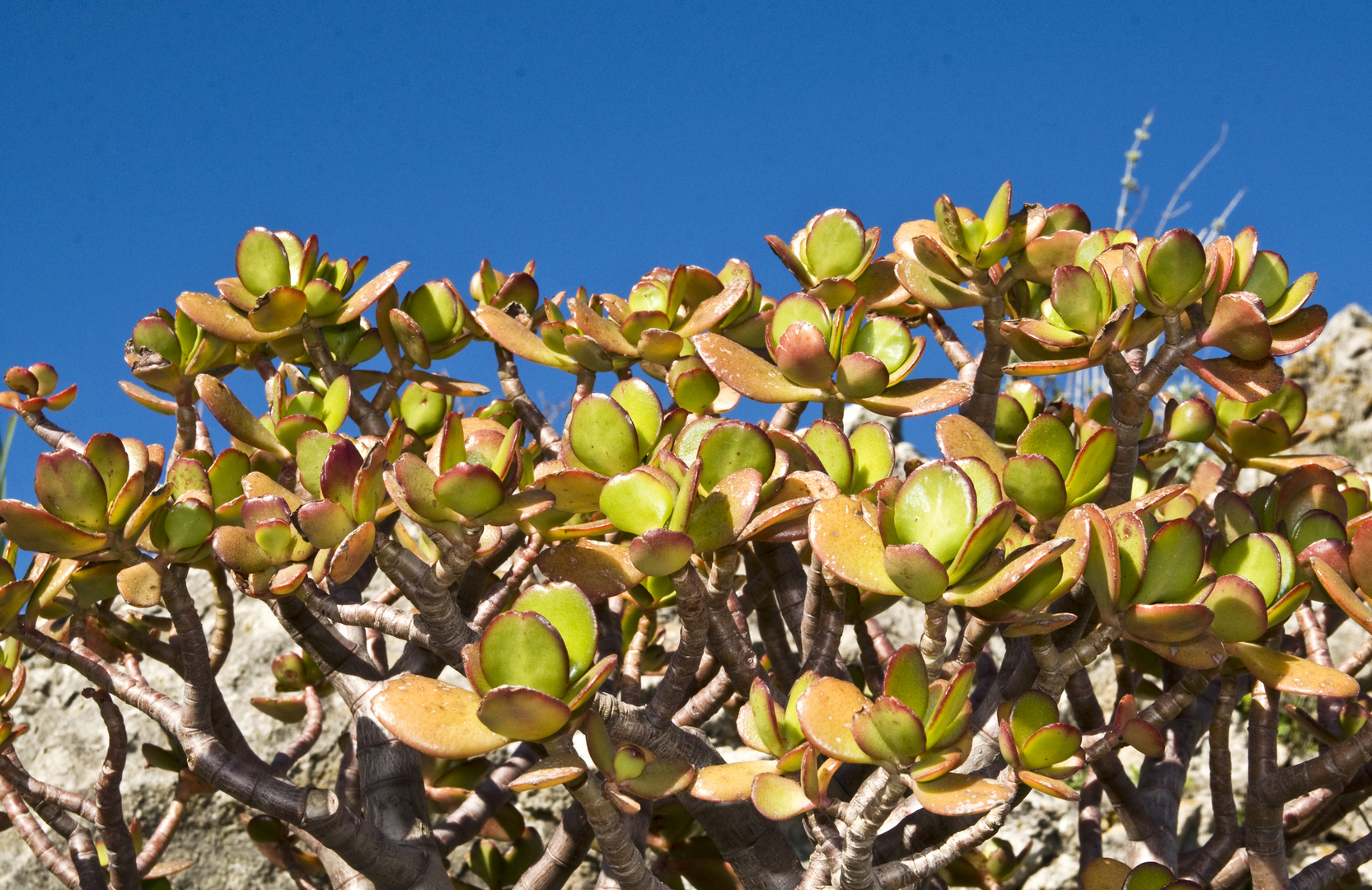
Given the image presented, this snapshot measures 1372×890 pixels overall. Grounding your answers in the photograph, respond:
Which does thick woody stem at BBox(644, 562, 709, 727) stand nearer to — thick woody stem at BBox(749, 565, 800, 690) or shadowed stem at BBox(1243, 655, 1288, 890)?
thick woody stem at BBox(749, 565, 800, 690)

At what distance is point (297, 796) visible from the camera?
1374mm

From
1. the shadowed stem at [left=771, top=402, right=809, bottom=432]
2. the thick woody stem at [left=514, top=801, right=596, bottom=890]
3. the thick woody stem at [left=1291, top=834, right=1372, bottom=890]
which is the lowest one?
the thick woody stem at [left=1291, top=834, right=1372, bottom=890]

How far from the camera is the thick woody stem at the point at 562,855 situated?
5.08 feet

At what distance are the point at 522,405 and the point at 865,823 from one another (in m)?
0.92

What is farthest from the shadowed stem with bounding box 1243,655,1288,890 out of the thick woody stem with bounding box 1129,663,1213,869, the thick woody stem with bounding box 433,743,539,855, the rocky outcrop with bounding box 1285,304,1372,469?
the rocky outcrop with bounding box 1285,304,1372,469

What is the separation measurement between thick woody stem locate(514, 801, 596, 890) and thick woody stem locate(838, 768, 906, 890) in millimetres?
568

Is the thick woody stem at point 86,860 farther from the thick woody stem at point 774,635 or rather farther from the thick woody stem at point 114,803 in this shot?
the thick woody stem at point 774,635

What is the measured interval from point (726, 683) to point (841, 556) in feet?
1.80

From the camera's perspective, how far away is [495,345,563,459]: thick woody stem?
1639mm

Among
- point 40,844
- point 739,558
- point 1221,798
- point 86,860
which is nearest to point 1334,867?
point 1221,798

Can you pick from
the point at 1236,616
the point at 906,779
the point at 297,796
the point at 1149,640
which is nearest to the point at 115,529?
the point at 297,796

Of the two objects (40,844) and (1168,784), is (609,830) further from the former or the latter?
(40,844)

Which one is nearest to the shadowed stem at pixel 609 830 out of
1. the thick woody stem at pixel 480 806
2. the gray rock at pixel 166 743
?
the thick woody stem at pixel 480 806

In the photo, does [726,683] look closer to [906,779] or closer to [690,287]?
[906,779]
